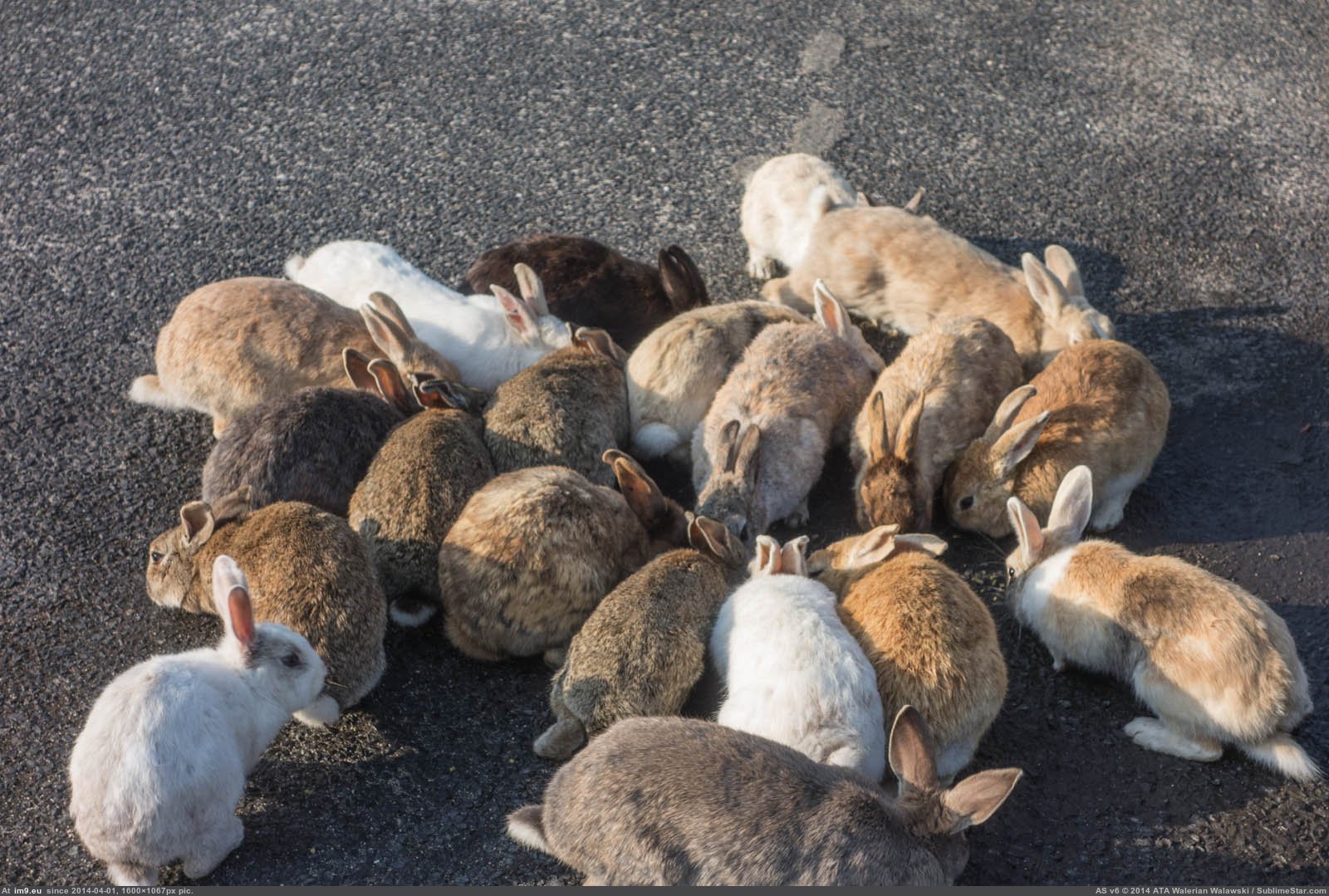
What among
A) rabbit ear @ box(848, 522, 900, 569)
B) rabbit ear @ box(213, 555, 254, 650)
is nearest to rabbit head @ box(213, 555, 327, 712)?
rabbit ear @ box(213, 555, 254, 650)

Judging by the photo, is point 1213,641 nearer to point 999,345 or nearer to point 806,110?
point 999,345

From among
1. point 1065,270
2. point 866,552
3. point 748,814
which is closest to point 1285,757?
point 866,552

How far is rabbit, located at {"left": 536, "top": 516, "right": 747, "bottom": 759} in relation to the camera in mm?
4047

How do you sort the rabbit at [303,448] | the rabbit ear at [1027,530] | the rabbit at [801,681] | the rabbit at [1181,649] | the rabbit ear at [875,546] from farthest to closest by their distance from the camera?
the rabbit at [303,448]
the rabbit ear at [1027,530]
the rabbit ear at [875,546]
the rabbit at [1181,649]
the rabbit at [801,681]

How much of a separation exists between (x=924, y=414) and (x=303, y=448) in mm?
2549

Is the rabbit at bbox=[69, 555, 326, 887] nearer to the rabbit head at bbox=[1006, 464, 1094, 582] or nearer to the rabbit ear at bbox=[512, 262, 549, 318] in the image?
the rabbit ear at bbox=[512, 262, 549, 318]

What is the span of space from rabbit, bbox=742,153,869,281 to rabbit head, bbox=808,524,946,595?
88.4 inches

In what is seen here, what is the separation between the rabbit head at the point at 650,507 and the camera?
481 cm

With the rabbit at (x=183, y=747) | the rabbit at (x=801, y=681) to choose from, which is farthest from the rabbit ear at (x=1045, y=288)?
the rabbit at (x=183, y=747)

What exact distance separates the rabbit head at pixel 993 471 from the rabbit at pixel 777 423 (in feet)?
1.96

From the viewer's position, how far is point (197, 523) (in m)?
4.62

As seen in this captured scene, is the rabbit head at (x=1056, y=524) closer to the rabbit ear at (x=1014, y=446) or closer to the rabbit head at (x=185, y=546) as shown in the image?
the rabbit ear at (x=1014, y=446)

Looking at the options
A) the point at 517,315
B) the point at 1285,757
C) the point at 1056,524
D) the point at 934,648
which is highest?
the point at 517,315

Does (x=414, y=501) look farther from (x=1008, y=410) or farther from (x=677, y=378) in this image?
(x=1008, y=410)
